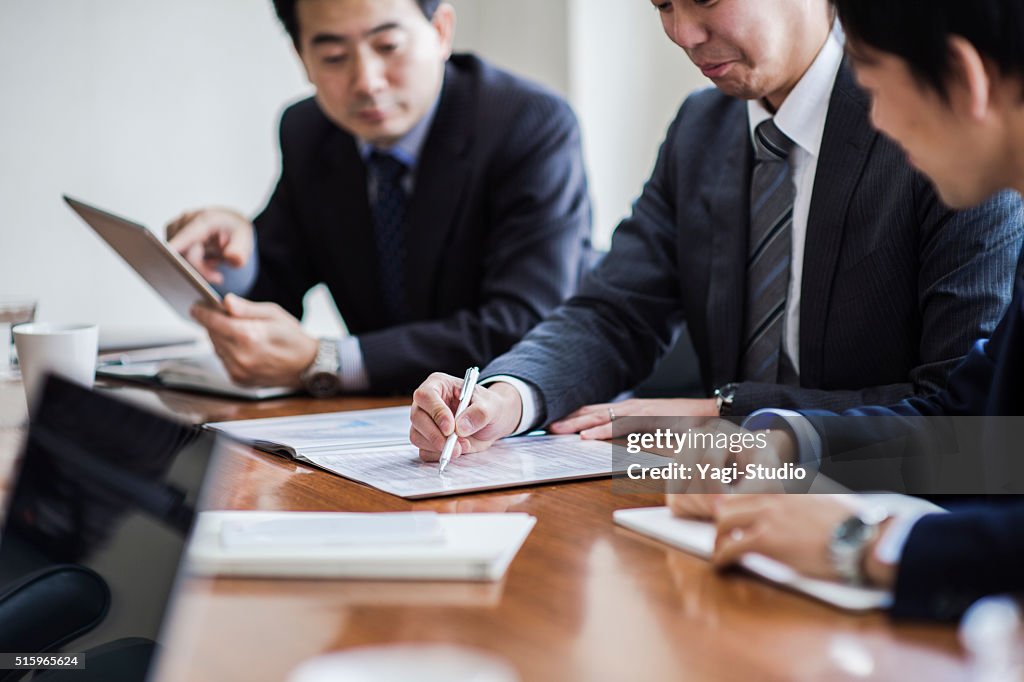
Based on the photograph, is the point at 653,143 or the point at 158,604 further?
the point at 653,143

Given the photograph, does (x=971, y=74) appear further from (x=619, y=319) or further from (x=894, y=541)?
(x=619, y=319)

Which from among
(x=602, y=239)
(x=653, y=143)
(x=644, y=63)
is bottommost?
(x=602, y=239)

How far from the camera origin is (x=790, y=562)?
0.76 m

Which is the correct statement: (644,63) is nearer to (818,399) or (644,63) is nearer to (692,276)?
(692,276)

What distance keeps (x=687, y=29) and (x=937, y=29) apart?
0.61m

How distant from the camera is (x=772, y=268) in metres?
1.51

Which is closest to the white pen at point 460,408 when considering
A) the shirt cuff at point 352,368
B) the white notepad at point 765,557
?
the white notepad at point 765,557

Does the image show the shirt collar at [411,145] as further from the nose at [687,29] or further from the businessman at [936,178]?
the businessman at [936,178]

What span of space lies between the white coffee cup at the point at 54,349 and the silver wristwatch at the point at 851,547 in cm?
95

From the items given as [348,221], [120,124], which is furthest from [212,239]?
[120,124]

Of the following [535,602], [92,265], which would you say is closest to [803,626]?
[535,602]

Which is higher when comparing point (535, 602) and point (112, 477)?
point (112, 477)

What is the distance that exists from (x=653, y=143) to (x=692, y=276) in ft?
6.66

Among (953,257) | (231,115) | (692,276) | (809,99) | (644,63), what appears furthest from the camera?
(231,115)
